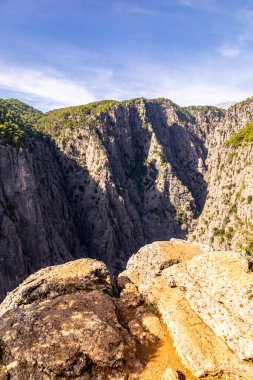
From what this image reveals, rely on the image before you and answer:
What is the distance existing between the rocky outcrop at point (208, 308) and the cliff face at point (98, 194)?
61.3 m

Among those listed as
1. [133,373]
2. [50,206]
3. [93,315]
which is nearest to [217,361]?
[133,373]

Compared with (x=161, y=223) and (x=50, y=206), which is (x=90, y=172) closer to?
(x=50, y=206)

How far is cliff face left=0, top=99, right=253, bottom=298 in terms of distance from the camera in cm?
9800

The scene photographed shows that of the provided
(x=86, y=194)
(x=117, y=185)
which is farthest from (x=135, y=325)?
(x=117, y=185)

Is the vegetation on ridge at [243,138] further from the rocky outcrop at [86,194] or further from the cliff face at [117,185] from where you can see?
the rocky outcrop at [86,194]

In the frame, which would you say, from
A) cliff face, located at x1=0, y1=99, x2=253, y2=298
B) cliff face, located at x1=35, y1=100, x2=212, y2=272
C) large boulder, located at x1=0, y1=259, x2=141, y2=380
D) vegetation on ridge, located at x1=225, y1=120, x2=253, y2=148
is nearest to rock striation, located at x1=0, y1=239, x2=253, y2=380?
large boulder, located at x1=0, y1=259, x2=141, y2=380

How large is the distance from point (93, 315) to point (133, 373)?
5141mm

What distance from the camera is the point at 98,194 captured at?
471ft

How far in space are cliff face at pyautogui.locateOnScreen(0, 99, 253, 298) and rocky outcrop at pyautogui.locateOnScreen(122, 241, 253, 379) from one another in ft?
201

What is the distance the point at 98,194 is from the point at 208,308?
397ft

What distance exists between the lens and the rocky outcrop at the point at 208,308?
68.4ft

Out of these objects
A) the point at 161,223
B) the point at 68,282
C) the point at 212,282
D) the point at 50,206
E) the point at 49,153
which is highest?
the point at 49,153

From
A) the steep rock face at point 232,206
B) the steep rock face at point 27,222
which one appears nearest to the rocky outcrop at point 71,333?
the steep rock face at point 27,222

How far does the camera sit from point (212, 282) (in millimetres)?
25641
